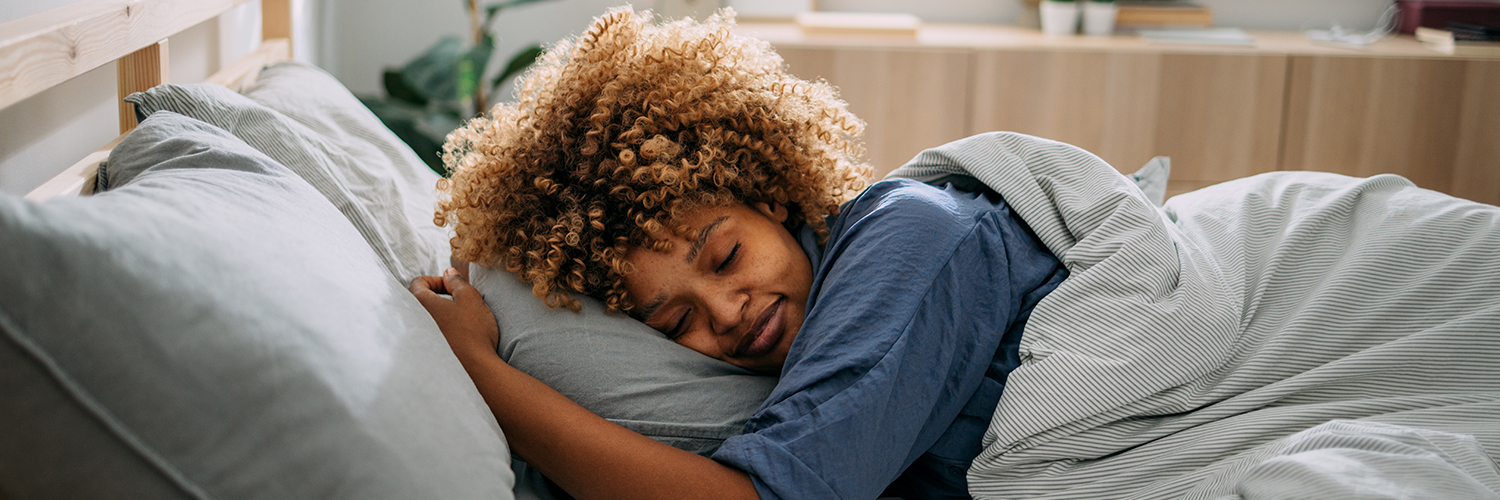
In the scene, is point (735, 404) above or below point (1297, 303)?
below

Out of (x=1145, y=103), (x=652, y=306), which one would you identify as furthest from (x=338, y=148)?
(x=1145, y=103)

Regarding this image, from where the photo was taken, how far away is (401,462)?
54 centimetres

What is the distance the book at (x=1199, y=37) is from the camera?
7.79 ft

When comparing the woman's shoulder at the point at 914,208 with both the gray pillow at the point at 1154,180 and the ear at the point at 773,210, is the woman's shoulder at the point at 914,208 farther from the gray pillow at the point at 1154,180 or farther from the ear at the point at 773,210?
the gray pillow at the point at 1154,180

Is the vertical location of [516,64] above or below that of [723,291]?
above

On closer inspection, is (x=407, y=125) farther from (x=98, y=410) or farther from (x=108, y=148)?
(x=98, y=410)

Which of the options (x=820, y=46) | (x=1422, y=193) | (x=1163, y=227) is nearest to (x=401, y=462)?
(x=1163, y=227)

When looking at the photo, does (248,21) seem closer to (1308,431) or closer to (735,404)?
(735,404)

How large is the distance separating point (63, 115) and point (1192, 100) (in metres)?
2.35

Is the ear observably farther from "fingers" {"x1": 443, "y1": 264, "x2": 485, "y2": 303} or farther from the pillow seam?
the pillow seam

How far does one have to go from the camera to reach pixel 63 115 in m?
0.92

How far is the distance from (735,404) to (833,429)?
16 cm

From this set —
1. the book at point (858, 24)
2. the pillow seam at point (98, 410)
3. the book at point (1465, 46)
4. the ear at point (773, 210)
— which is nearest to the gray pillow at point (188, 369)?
the pillow seam at point (98, 410)

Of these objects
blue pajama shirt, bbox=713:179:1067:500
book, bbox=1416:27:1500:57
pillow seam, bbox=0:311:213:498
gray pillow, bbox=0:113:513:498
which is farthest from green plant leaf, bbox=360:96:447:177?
book, bbox=1416:27:1500:57
